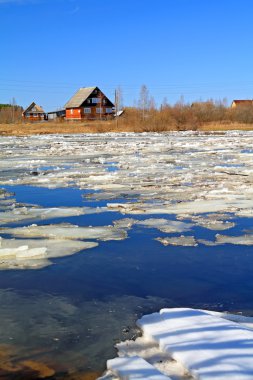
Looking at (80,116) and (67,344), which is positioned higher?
(80,116)

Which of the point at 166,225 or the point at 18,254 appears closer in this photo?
the point at 18,254

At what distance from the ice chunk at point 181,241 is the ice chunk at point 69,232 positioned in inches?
20.0

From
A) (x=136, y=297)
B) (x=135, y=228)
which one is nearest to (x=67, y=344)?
(x=136, y=297)

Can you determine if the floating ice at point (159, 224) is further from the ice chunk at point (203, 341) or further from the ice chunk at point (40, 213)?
the ice chunk at point (203, 341)

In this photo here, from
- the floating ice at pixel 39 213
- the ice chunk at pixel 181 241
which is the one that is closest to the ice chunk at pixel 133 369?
the ice chunk at pixel 181 241

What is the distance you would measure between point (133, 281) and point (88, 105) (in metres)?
73.6

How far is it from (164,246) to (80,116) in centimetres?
7194

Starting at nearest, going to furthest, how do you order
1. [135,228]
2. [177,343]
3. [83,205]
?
[177,343], [135,228], [83,205]

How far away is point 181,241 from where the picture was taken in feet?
18.0

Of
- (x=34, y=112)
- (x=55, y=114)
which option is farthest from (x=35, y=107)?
(x=55, y=114)

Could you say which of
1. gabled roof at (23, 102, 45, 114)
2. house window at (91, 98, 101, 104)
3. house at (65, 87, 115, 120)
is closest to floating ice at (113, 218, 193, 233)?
house at (65, 87, 115, 120)

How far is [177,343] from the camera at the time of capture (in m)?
2.83

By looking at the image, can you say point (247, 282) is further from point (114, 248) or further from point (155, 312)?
point (114, 248)

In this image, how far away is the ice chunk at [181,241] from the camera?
5.41 metres
